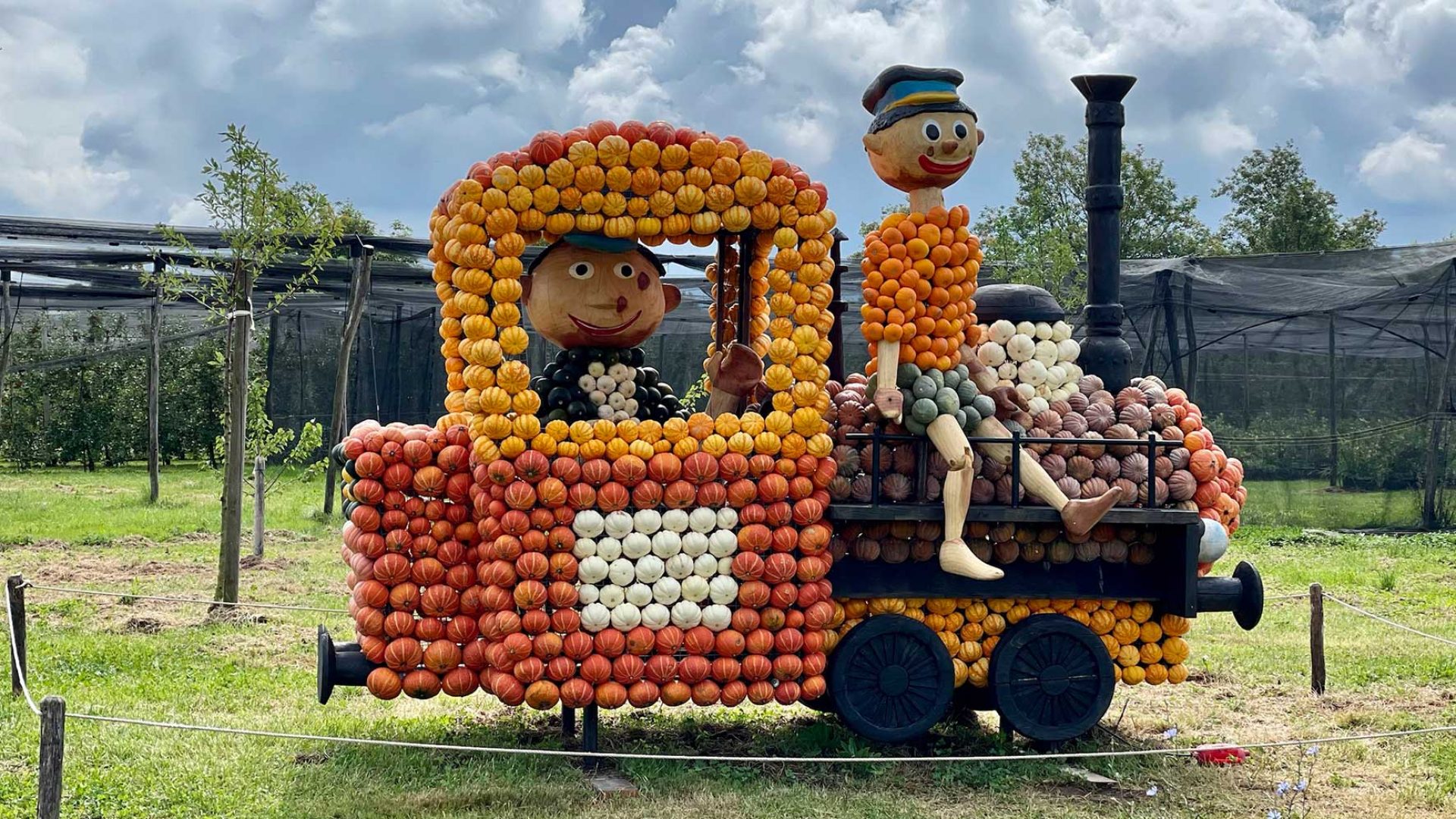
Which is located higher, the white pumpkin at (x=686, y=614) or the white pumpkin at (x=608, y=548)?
the white pumpkin at (x=608, y=548)

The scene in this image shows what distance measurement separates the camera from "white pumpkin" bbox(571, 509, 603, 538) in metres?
5.27

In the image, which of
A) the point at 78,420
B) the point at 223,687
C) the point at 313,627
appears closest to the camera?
the point at 223,687

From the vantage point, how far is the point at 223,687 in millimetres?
7008

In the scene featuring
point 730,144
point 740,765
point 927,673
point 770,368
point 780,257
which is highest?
point 730,144

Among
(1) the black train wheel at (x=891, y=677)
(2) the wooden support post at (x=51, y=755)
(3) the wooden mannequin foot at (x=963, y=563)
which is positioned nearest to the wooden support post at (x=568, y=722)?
(1) the black train wheel at (x=891, y=677)

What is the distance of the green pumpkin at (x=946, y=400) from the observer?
5449 mm

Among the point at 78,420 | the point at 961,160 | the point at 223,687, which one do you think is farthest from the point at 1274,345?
the point at 78,420

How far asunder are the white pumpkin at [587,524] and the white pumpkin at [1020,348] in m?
1.98

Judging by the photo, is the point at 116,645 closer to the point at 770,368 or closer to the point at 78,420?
the point at 770,368

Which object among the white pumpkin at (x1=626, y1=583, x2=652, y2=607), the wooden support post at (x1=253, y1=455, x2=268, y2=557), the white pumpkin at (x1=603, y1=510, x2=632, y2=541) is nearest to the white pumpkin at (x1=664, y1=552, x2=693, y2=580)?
the white pumpkin at (x1=626, y1=583, x2=652, y2=607)

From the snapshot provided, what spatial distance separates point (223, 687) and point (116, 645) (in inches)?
52.0

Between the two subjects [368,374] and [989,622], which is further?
[368,374]

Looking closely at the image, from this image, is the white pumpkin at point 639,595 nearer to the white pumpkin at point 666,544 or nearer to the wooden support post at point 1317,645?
the white pumpkin at point 666,544

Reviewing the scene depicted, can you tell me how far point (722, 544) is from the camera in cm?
Result: 537
